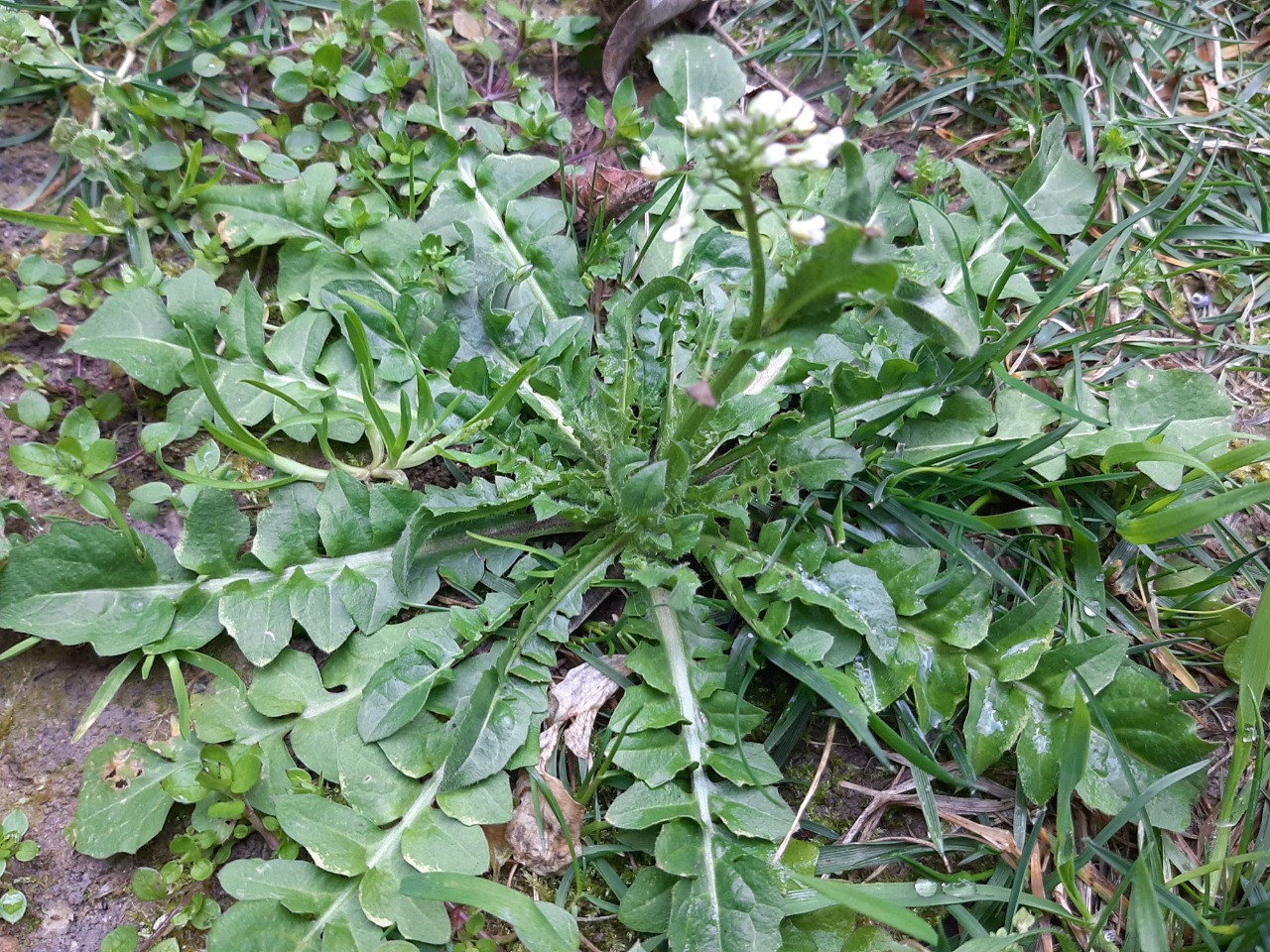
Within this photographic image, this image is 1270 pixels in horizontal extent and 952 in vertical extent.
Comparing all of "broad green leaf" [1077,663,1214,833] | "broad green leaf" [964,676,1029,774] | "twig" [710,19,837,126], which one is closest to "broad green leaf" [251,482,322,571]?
"broad green leaf" [964,676,1029,774]

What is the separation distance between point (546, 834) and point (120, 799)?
1.00m

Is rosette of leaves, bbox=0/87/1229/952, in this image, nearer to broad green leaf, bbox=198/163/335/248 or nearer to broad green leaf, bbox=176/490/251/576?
broad green leaf, bbox=176/490/251/576

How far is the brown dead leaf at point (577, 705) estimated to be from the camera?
2066 millimetres

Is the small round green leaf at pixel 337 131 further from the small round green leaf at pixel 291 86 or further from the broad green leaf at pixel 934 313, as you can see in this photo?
the broad green leaf at pixel 934 313

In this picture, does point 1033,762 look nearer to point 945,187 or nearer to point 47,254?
point 945,187

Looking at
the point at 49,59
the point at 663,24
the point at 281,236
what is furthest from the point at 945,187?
the point at 49,59

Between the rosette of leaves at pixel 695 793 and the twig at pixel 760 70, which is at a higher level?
the twig at pixel 760 70

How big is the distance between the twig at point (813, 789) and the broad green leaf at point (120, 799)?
1.47 m

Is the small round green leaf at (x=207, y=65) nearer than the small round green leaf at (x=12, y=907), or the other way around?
the small round green leaf at (x=12, y=907)

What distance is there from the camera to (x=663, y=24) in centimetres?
293

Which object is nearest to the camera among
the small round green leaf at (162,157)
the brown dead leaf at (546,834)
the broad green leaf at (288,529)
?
the brown dead leaf at (546,834)

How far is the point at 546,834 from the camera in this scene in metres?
1.98

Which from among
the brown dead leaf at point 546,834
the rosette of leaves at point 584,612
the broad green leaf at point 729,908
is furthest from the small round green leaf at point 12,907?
the broad green leaf at point 729,908

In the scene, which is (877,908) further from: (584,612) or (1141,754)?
(584,612)
